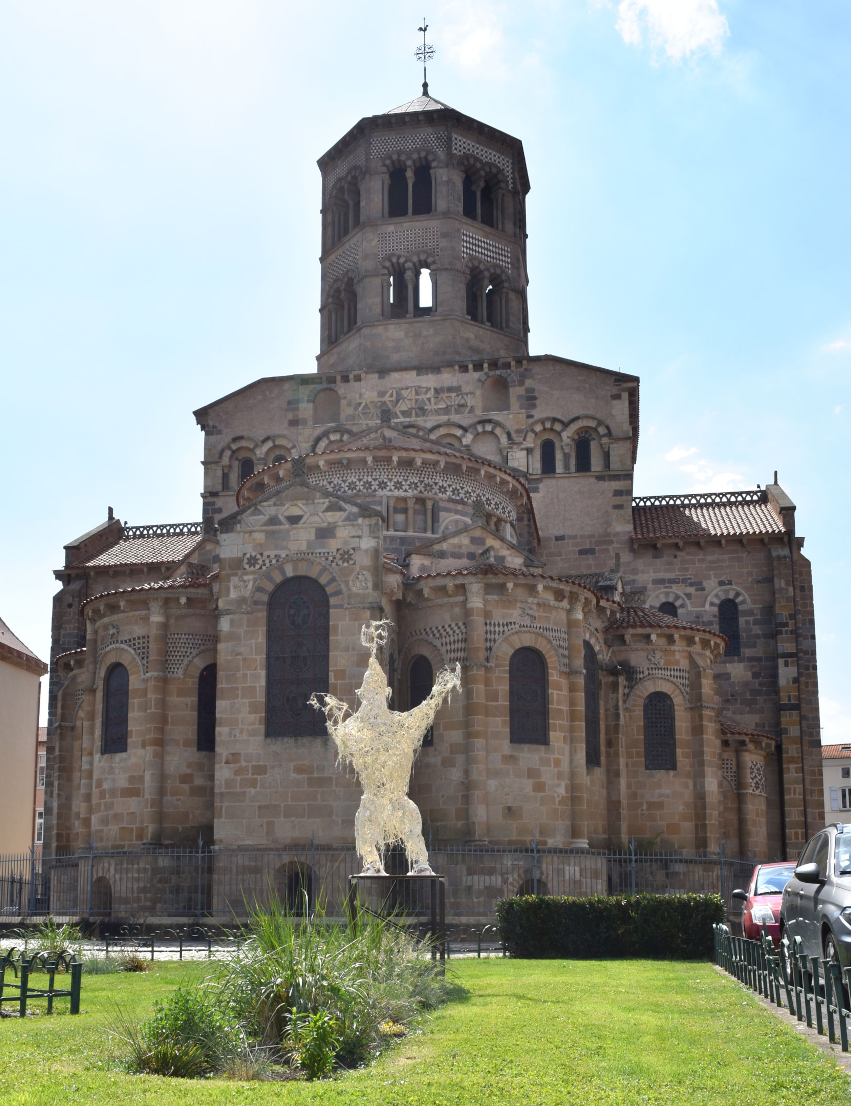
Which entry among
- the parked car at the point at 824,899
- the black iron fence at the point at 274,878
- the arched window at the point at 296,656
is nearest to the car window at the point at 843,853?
the parked car at the point at 824,899

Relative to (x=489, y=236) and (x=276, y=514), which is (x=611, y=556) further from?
(x=276, y=514)

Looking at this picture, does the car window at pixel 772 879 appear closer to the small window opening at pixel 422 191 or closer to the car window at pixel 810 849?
the car window at pixel 810 849

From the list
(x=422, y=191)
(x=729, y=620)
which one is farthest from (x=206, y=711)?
(x=422, y=191)

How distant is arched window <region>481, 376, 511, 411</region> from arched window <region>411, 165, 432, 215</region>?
7.12 metres

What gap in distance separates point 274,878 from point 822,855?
1514cm

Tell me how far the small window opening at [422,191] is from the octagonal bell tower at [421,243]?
0.04 meters

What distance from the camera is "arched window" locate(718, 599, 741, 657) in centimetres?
3962

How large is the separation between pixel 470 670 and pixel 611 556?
14.3 meters

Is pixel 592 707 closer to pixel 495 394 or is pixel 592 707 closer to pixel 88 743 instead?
pixel 88 743

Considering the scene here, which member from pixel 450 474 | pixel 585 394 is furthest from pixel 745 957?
pixel 585 394

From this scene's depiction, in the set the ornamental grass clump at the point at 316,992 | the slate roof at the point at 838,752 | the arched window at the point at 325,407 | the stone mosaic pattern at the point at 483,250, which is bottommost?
the ornamental grass clump at the point at 316,992

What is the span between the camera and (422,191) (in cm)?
4431

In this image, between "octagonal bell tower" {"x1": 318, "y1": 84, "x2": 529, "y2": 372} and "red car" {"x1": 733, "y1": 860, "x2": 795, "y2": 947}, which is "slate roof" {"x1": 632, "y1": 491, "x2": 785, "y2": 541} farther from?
"red car" {"x1": 733, "y1": 860, "x2": 795, "y2": 947}

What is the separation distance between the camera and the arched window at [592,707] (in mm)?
29812
